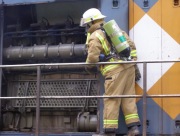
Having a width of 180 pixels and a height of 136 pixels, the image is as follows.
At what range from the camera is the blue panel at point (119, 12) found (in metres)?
4.10

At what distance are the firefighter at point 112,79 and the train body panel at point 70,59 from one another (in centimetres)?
15

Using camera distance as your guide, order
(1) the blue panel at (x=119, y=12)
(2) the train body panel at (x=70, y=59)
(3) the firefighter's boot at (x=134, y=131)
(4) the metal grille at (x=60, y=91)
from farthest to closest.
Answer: (4) the metal grille at (x=60, y=91) < (1) the blue panel at (x=119, y=12) < (2) the train body panel at (x=70, y=59) < (3) the firefighter's boot at (x=134, y=131)

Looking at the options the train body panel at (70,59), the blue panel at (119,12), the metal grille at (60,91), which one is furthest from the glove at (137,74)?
the metal grille at (60,91)

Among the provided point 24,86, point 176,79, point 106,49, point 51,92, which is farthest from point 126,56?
point 24,86

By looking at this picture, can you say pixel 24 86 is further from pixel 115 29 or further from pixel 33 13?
pixel 115 29

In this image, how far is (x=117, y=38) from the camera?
3799 mm

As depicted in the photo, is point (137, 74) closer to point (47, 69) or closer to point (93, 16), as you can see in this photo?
point (93, 16)

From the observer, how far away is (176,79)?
12.8 ft

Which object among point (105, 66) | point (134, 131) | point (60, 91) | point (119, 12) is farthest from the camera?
point (60, 91)

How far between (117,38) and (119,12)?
0.43m

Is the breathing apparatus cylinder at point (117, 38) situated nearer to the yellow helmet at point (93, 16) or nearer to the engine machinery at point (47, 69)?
the yellow helmet at point (93, 16)

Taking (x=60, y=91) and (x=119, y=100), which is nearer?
(x=119, y=100)

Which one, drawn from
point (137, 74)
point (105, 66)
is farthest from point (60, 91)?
point (137, 74)

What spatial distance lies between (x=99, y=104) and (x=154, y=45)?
2.57ft
